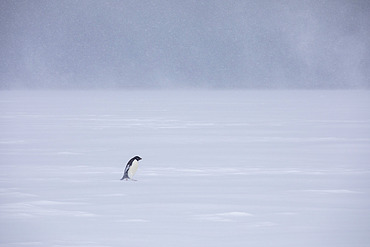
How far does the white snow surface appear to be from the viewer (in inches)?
348

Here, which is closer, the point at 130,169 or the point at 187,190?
the point at 187,190

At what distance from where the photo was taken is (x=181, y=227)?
30.1 feet

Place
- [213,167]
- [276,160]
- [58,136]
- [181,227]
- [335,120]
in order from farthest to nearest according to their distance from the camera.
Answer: [335,120]
[58,136]
[276,160]
[213,167]
[181,227]

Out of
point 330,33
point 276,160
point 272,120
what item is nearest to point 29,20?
point 330,33

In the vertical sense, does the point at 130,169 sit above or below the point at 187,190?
above

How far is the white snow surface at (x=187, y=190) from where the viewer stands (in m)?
8.85

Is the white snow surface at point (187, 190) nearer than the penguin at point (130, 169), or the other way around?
the white snow surface at point (187, 190)

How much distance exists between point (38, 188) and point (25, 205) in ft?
4.27

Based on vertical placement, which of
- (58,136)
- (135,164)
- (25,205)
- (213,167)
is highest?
(58,136)

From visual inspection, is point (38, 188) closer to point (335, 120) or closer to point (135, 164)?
point (135, 164)

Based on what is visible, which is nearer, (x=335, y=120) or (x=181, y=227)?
(x=181, y=227)

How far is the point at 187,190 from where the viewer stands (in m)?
11.5

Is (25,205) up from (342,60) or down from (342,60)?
down

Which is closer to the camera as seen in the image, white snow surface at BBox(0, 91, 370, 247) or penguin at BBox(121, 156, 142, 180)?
white snow surface at BBox(0, 91, 370, 247)
